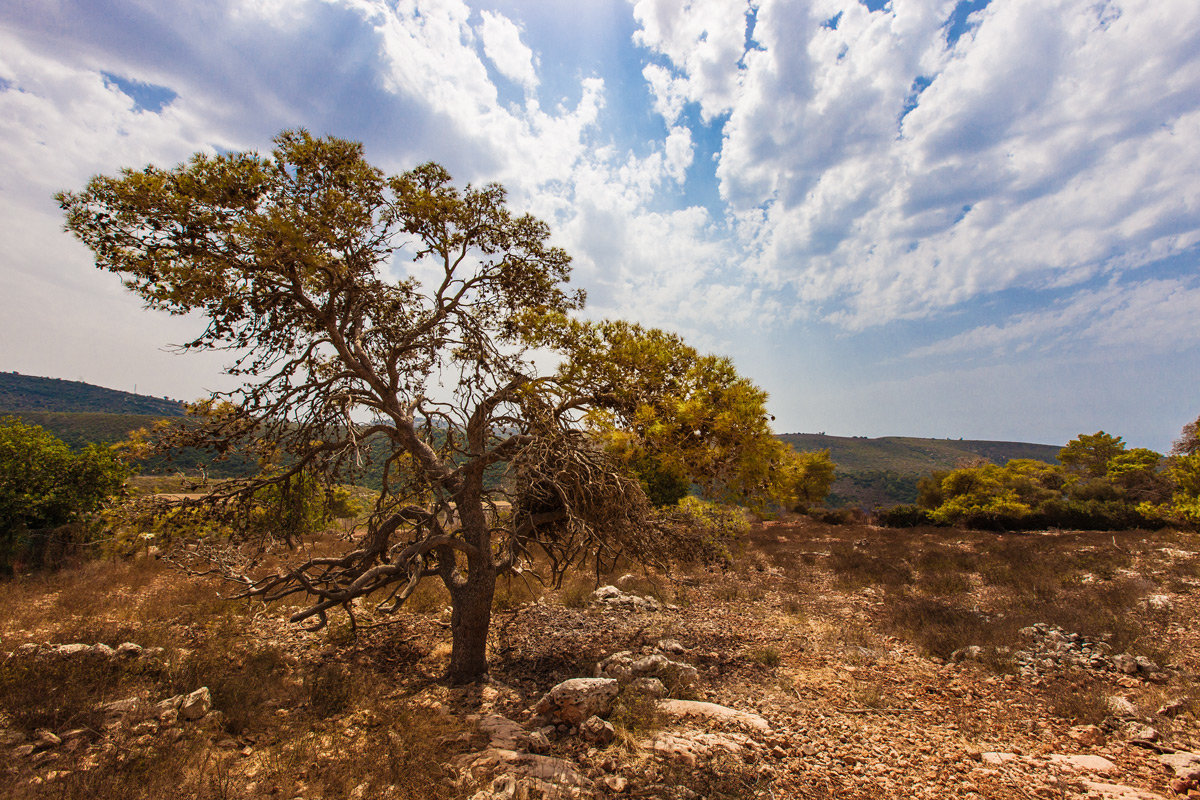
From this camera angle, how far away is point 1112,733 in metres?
5.58

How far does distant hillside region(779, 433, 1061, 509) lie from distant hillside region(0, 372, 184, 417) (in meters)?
180

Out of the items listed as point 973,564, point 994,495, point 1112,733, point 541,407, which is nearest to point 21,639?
point 541,407

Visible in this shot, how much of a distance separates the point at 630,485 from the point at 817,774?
11.9ft

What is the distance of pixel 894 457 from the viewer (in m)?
131

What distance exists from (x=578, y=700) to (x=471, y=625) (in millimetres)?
2155

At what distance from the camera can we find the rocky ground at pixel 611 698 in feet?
14.4

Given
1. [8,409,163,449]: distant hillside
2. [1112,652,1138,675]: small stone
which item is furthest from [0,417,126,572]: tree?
[8,409,163,449]: distant hillside

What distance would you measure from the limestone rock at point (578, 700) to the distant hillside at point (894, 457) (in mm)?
80336

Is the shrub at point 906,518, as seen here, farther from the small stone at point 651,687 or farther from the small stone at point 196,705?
the small stone at point 196,705

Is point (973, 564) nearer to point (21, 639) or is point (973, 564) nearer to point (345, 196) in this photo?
point (345, 196)

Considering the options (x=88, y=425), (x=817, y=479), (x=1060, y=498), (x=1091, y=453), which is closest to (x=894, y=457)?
(x=1091, y=453)

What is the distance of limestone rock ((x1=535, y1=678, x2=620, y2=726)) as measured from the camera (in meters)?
5.61

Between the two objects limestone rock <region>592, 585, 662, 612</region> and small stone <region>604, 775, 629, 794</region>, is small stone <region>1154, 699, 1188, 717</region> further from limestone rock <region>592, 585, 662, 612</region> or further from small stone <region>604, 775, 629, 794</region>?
limestone rock <region>592, 585, 662, 612</region>

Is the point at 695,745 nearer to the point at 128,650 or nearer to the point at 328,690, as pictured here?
the point at 328,690
